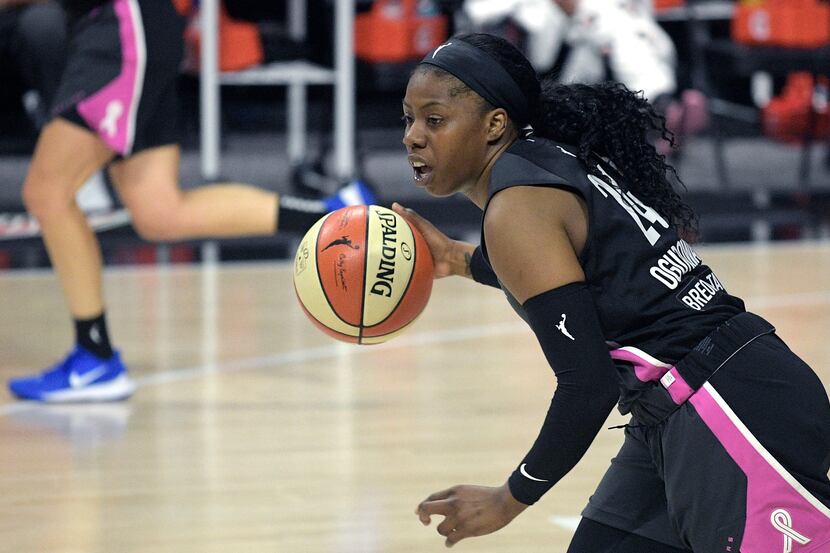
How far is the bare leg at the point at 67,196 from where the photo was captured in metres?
5.00

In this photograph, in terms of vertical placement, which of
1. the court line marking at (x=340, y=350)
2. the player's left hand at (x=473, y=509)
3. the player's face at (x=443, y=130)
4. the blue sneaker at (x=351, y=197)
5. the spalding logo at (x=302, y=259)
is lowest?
the court line marking at (x=340, y=350)

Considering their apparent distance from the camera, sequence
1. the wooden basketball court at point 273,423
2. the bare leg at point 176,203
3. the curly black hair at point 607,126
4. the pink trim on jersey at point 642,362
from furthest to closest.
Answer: the bare leg at point 176,203 < the wooden basketball court at point 273,423 < the curly black hair at point 607,126 < the pink trim on jersey at point 642,362

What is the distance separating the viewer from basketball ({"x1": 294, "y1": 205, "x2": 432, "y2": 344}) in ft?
→ 10.0

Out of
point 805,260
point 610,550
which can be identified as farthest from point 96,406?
point 805,260

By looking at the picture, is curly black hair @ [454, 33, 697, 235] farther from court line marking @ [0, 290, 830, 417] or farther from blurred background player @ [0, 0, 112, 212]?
blurred background player @ [0, 0, 112, 212]

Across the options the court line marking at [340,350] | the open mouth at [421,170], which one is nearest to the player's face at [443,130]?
the open mouth at [421,170]

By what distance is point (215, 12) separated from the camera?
9.19 metres

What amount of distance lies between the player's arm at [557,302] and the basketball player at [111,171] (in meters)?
2.86

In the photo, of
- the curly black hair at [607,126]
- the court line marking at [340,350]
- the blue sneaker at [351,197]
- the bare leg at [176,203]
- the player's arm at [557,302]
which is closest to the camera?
the player's arm at [557,302]

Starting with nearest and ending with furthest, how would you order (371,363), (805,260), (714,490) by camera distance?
(714,490)
(371,363)
(805,260)

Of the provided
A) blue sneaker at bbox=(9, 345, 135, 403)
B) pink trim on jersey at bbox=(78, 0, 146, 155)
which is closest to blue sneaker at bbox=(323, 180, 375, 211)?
pink trim on jersey at bbox=(78, 0, 146, 155)

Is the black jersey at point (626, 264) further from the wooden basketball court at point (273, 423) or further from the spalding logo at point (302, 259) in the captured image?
the wooden basketball court at point (273, 423)

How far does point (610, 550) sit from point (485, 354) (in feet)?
10.2

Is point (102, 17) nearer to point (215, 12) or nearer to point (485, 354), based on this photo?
point (485, 354)
